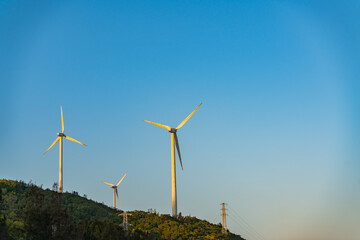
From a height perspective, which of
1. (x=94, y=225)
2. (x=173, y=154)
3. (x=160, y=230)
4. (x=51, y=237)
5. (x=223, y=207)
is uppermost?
(x=173, y=154)

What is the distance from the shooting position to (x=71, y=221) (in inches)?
1775

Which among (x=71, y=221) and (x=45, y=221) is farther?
(x=71, y=221)

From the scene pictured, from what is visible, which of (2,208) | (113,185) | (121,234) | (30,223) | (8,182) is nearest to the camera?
(30,223)

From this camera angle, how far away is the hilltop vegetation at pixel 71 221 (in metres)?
42.7

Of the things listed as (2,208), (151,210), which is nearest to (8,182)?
(2,208)

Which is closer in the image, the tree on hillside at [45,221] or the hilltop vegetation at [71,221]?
the tree on hillside at [45,221]

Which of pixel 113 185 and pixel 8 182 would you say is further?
pixel 113 185

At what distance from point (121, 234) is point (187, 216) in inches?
2306

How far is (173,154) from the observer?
108750 millimetres

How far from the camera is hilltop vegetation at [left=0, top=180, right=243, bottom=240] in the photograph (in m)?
42.7

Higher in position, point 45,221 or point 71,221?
point 71,221

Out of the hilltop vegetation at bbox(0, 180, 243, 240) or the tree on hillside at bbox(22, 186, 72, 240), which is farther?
the hilltop vegetation at bbox(0, 180, 243, 240)

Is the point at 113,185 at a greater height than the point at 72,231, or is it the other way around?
the point at 113,185

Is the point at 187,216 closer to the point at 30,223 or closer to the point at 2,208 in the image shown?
the point at 2,208
